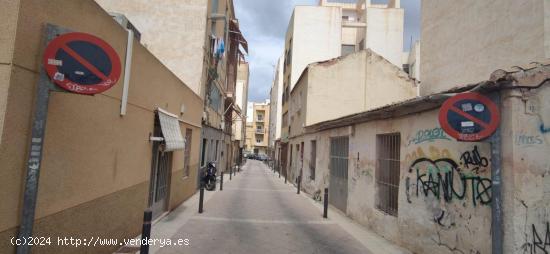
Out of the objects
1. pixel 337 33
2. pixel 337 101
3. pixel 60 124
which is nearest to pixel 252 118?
pixel 337 33

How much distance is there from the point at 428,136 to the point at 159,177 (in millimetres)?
6850

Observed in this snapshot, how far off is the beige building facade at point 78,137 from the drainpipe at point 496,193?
557 centimetres

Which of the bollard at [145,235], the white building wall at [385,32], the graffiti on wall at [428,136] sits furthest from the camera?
the white building wall at [385,32]

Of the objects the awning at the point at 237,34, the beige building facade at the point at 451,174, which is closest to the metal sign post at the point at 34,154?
the beige building facade at the point at 451,174

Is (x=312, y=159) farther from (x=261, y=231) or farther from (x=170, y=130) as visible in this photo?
(x=170, y=130)

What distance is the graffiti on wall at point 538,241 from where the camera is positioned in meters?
4.63

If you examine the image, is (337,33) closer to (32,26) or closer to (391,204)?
(391,204)

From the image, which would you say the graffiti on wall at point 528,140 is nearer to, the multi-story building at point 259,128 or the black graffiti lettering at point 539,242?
the black graffiti lettering at point 539,242

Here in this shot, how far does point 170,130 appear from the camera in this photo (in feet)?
29.4

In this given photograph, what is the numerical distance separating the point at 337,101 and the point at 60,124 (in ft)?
58.2

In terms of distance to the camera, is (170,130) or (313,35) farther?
(313,35)

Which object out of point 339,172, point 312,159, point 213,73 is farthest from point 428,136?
point 213,73

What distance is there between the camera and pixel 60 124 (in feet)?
13.8

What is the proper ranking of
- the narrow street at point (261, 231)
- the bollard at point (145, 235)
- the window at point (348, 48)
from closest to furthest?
the bollard at point (145, 235) → the narrow street at point (261, 231) → the window at point (348, 48)
